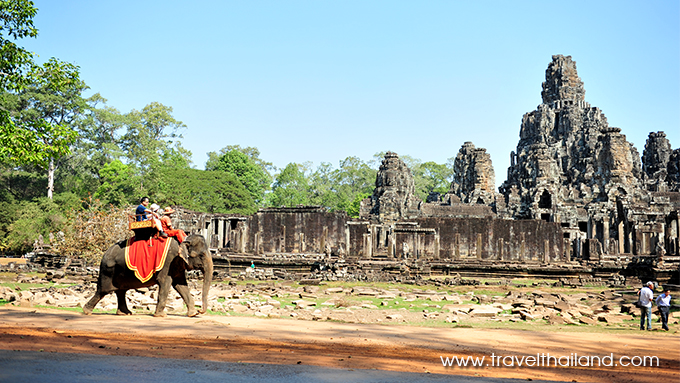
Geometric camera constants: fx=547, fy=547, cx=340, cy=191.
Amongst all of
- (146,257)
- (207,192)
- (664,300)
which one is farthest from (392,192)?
(146,257)

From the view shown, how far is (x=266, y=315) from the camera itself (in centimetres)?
1489

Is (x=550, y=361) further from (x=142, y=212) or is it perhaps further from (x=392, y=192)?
(x=392, y=192)

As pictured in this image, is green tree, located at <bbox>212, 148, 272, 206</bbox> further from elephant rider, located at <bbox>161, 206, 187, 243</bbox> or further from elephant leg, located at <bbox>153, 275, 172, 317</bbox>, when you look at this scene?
elephant leg, located at <bbox>153, 275, 172, 317</bbox>

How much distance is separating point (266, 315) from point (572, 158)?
2966 inches

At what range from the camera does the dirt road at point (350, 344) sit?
7539mm

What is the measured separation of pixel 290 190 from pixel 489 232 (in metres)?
48.3

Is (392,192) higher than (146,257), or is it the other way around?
(392,192)

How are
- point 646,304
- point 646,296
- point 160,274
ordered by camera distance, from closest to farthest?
point 160,274, point 646,296, point 646,304

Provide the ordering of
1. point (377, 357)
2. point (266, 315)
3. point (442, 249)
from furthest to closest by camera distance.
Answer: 1. point (442, 249)
2. point (266, 315)
3. point (377, 357)

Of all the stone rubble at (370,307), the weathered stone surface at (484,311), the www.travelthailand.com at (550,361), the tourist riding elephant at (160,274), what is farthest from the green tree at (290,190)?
the www.travelthailand.com at (550,361)

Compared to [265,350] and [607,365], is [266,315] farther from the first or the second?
[607,365]

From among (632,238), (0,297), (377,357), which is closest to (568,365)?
(377,357)

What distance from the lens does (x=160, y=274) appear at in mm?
11977

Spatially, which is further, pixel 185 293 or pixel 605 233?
pixel 605 233
